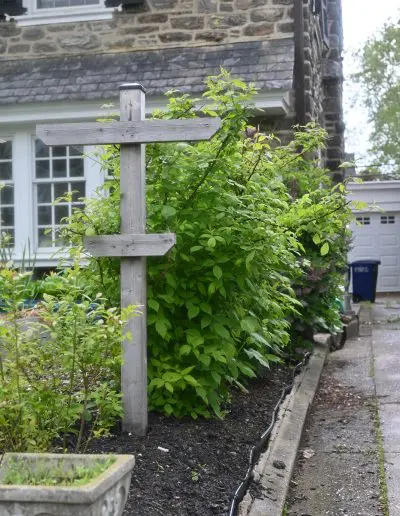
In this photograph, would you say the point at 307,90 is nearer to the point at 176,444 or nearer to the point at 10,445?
the point at 176,444

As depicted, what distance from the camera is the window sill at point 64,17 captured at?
11.9 m

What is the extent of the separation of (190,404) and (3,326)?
161 cm

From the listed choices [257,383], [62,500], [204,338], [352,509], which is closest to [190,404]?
[204,338]

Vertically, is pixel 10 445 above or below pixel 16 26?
below

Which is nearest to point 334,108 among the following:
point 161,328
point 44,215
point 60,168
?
point 60,168

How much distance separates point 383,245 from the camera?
79.9 feet

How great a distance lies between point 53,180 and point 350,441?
6.68 metres

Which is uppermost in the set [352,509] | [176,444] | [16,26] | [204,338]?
[16,26]

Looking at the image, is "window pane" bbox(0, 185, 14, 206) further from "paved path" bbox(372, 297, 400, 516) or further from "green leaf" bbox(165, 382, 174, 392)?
"green leaf" bbox(165, 382, 174, 392)

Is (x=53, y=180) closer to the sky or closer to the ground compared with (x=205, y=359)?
closer to the sky

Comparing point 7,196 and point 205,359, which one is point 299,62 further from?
point 205,359

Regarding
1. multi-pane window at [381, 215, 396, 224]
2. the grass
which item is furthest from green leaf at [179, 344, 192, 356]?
multi-pane window at [381, 215, 396, 224]

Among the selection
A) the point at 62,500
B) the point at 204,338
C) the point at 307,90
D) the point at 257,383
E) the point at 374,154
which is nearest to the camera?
the point at 62,500

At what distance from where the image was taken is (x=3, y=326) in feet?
12.6
